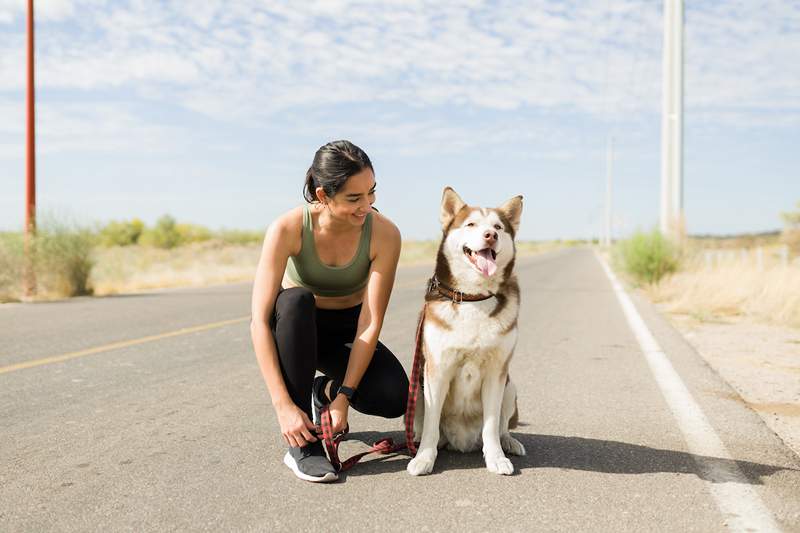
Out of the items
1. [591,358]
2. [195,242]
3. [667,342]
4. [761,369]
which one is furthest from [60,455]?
[195,242]

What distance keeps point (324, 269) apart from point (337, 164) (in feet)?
2.04

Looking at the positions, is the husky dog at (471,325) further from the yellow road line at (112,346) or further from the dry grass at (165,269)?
the dry grass at (165,269)

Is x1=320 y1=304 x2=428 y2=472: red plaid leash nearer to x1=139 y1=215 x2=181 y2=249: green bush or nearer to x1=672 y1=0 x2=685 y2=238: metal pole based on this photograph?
x1=672 y1=0 x2=685 y2=238: metal pole

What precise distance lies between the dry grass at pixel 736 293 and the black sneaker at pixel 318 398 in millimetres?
7369

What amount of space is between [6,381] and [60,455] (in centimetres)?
238

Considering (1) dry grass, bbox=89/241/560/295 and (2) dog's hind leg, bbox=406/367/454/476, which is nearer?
(2) dog's hind leg, bbox=406/367/454/476

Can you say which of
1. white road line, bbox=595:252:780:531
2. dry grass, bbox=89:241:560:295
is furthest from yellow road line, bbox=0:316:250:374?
white road line, bbox=595:252:780:531

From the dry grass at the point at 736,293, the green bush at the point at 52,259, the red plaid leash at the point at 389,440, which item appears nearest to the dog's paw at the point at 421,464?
the red plaid leash at the point at 389,440

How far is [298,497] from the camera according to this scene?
10.3 ft

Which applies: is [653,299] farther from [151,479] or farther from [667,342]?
[151,479]

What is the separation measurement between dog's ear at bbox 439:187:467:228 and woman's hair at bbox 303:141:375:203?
1.36 feet

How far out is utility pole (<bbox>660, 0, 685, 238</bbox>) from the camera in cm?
1881

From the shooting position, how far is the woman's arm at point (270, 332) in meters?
3.48

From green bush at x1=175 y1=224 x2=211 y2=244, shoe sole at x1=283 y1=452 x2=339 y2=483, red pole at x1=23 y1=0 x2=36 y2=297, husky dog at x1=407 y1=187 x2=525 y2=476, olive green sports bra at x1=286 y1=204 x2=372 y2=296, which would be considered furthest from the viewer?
green bush at x1=175 y1=224 x2=211 y2=244
